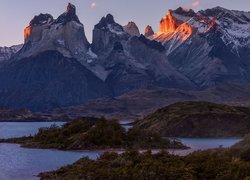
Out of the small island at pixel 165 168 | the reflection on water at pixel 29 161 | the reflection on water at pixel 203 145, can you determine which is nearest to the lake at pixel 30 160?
the reflection on water at pixel 29 161

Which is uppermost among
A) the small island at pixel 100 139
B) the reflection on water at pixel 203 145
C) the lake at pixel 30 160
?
the small island at pixel 100 139

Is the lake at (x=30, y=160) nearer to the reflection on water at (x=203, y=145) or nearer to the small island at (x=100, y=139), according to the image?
the small island at (x=100, y=139)

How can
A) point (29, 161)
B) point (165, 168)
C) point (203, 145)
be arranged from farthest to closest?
point (203, 145) → point (29, 161) → point (165, 168)

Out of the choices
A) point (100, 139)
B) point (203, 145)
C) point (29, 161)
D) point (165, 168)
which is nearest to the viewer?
point (165, 168)

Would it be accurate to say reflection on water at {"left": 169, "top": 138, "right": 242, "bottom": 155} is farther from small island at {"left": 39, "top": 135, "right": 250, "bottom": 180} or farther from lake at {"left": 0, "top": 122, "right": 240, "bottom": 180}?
small island at {"left": 39, "top": 135, "right": 250, "bottom": 180}

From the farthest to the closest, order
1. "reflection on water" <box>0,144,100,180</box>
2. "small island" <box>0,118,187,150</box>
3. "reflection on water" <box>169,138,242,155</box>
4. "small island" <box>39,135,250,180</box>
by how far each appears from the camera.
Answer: "small island" <box>0,118,187,150</box> → "reflection on water" <box>169,138,242,155</box> → "reflection on water" <box>0,144,100,180</box> → "small island" <box>39,135,250,180</box>

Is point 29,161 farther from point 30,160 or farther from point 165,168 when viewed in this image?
point 165,168

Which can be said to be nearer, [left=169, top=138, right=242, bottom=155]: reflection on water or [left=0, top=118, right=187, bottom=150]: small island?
[left=169, top=138, right=242, bottom=155]: reflection on water

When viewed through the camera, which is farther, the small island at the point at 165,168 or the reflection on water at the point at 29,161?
the reflection on water at the point at 29,161

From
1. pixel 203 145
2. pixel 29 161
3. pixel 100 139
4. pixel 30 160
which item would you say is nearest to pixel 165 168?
pixel 29 161

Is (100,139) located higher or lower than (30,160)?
higher

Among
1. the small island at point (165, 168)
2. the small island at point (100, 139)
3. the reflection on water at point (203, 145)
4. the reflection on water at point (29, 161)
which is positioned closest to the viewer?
the small island at point (165, 168)

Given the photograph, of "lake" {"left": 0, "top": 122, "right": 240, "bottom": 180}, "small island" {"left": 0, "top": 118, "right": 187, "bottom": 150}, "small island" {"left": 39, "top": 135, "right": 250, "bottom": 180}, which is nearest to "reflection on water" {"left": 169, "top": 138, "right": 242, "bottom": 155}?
"small island" {"left": 0, "top": 118, "right": 187, "bottom": 150}

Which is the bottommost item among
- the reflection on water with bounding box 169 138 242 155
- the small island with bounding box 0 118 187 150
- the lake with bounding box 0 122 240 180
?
the reflection on water with bounding box 169 138 242 155
